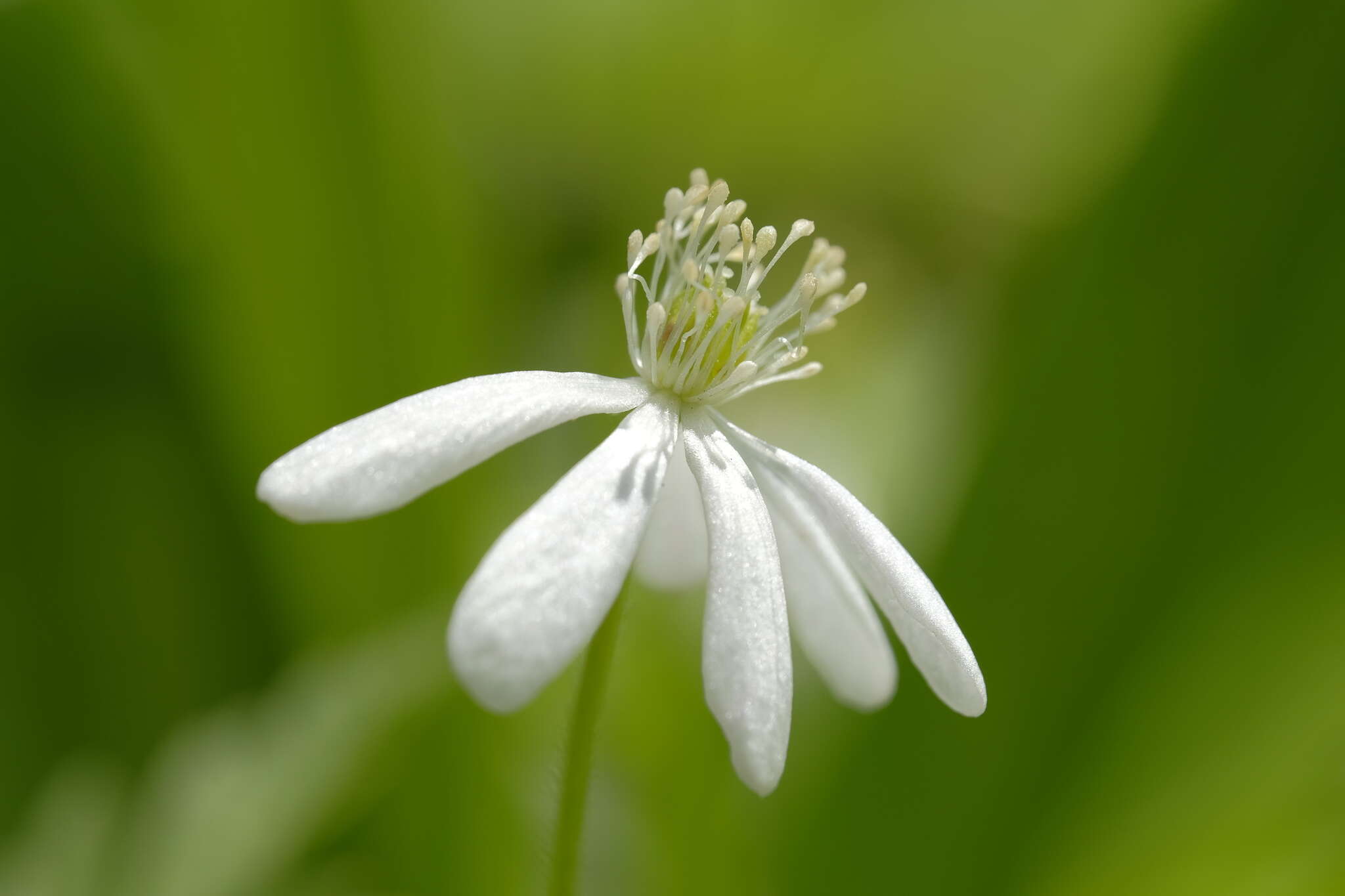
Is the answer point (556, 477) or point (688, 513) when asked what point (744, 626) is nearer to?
point (688, 513)

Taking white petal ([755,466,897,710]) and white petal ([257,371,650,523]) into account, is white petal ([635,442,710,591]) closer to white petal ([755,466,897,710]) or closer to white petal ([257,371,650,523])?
white petal ([755,466,897,710])

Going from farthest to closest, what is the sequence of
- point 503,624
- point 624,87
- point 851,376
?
point 624,87 → point 851,376 → point 503,624

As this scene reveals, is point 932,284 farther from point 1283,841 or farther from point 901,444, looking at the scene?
point 1283,841

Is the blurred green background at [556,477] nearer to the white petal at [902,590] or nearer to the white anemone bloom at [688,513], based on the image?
the white anemone bloom at [688,513]

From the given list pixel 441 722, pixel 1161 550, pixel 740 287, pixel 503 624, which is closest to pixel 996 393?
pixel 1161 550

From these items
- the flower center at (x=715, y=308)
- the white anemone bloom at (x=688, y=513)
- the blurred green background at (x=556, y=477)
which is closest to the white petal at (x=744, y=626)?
the white anemone bloom at (x=688, y=513)

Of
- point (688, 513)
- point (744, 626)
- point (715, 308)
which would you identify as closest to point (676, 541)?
point (688, 513)

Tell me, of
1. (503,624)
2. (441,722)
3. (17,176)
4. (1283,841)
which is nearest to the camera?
(503,624)

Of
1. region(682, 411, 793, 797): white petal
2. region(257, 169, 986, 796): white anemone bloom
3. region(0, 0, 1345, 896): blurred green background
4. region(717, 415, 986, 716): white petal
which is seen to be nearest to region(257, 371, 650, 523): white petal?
region(257, 169, 986, 796): white anemone bloom
